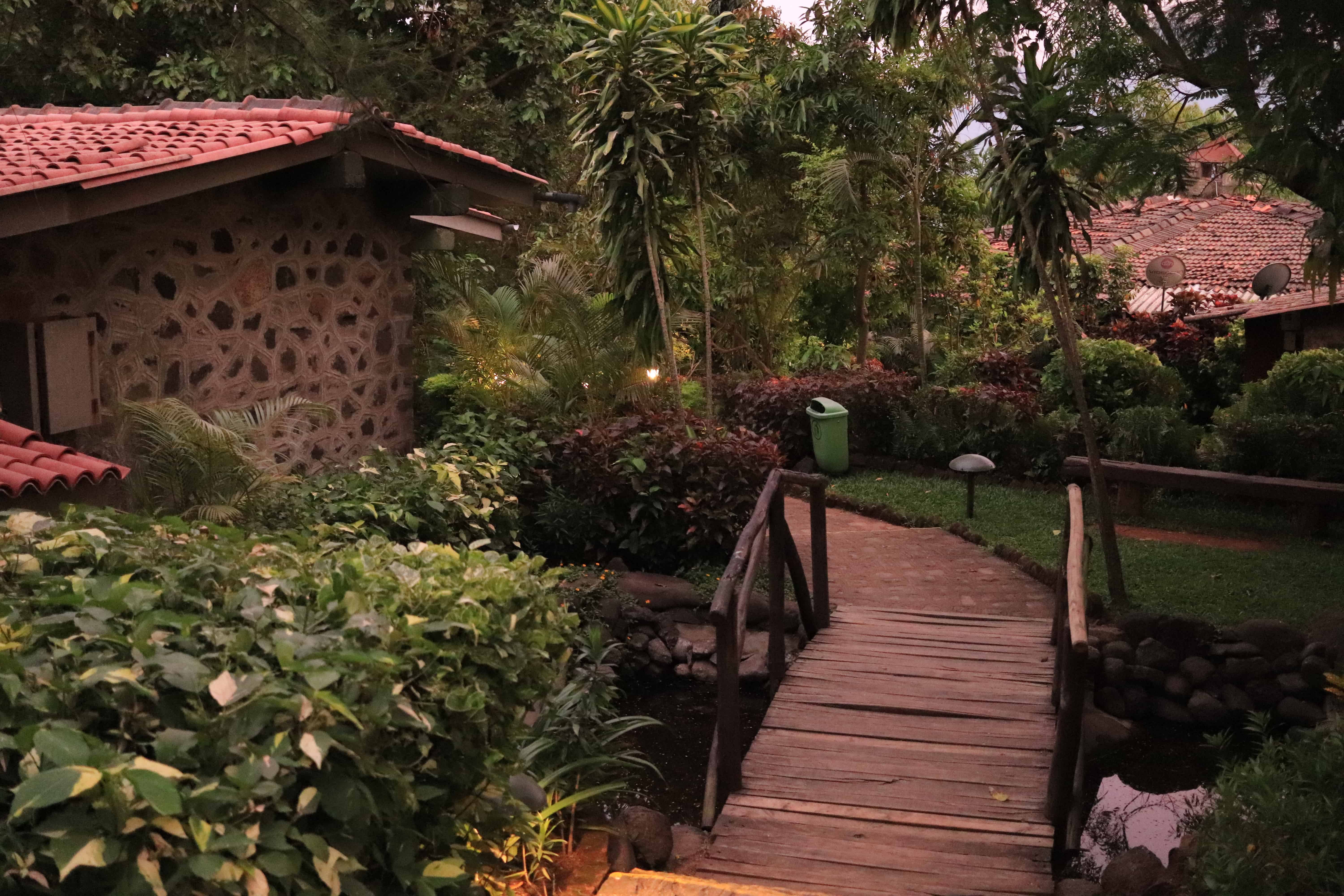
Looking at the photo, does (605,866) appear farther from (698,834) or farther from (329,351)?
(329,351)

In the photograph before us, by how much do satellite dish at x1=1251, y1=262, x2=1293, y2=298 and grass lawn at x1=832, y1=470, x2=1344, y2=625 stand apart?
18.0 feet

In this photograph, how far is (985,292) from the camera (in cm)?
1822

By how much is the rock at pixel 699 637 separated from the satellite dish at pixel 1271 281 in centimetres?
1128

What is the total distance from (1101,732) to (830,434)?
6558 millimetres

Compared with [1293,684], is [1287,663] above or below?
above

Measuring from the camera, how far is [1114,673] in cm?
818

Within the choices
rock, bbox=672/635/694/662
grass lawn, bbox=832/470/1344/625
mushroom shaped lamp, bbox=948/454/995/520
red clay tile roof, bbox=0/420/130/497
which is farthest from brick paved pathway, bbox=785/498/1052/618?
red clay tile roof, bbox=0/420/130/497

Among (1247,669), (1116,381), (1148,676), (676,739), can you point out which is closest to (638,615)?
(676,739)

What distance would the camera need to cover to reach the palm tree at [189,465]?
663 centimetres

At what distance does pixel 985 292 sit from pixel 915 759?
536 inches

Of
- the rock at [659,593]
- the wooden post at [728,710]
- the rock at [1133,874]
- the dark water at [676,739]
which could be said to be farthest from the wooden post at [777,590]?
the rock at [1133,874]

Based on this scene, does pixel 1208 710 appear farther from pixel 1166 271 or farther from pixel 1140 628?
pixel 1166 271

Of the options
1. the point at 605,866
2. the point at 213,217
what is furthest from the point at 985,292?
the point at 605,866

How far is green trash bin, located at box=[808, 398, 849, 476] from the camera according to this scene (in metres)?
13.7
